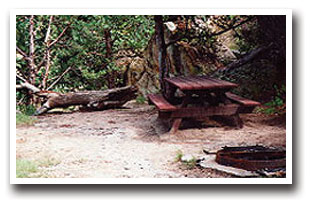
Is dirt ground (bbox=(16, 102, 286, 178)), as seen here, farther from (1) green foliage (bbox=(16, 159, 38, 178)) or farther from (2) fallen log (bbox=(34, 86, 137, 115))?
(2) fallen log (bbox=(34, 86, 137, 115))

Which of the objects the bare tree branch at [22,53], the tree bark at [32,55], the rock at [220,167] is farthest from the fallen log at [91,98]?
the rock at [220,167]

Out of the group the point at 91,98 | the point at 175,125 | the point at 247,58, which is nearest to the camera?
the point at 175,125

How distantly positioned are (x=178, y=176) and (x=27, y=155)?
130 centimetres

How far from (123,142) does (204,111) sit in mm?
1038

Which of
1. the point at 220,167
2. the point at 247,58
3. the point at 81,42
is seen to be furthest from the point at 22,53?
the point at 247,58

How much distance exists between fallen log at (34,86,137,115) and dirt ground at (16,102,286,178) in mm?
220

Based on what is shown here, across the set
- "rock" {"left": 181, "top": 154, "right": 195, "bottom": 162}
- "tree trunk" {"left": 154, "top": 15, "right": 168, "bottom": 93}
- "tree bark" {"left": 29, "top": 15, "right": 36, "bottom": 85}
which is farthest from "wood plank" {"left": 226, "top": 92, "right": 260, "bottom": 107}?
"tree bark" {"left": 29, "top": 15, "right": 36, "bottom": 85}

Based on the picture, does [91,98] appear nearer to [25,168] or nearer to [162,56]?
[162,56]

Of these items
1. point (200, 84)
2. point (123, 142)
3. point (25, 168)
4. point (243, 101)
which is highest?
point (200, 84)

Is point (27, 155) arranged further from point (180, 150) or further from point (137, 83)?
point (137, 83)

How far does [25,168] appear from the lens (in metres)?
3.30

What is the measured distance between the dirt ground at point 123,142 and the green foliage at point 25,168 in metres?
0.05

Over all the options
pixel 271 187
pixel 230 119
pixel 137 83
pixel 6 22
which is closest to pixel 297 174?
pixel 271 187

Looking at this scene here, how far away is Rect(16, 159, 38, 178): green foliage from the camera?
3.26 metres
